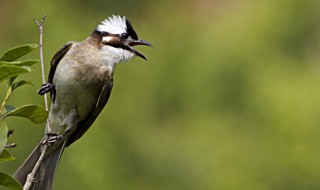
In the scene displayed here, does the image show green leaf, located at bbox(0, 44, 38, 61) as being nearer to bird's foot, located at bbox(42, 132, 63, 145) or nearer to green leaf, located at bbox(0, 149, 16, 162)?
green leaf, located at bbox(0, 149, 16, 162)

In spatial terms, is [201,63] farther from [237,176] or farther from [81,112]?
[81,112]

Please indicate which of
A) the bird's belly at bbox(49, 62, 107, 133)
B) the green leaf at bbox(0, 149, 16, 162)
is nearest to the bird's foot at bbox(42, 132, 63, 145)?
the bird's belly at bbox(49, 62, 107, 133)

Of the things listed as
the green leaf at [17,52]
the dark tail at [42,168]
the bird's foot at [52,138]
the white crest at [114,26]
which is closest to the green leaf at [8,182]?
the green leaf at [17,52]

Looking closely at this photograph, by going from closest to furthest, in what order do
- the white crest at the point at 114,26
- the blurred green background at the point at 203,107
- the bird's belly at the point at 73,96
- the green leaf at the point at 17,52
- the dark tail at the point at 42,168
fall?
the green leaf at the point at 17,52 → the dark tail at the point at 42,168 → the bird's belly at the point at 73,96 → the white crest at the point at 114,26 → the blurred green background at the point at 203,107

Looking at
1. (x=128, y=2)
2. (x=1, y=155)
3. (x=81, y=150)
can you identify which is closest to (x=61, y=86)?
(x=1, y=155)

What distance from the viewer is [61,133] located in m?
4.00

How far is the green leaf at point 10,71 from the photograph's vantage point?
2.57m

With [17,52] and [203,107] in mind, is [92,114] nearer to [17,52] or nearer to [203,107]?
[17,52]

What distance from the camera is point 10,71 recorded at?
103 inches

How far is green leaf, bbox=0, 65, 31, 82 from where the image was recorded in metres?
2.57

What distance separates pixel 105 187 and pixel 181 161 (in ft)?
2.87

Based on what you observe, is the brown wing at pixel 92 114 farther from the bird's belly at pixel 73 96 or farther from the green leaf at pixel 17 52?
the green leaf at pixel 17 52

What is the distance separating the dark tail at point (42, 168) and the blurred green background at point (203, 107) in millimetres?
3413

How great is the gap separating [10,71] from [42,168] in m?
1.37
